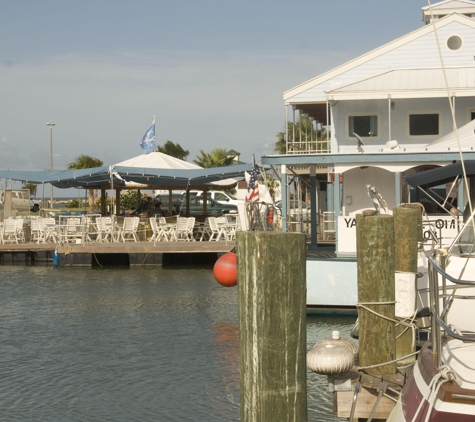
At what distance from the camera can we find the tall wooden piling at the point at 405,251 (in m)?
10.3

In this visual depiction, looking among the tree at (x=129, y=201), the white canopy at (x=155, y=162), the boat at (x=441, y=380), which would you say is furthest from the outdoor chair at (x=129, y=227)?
the tree at (x=129, y=201)

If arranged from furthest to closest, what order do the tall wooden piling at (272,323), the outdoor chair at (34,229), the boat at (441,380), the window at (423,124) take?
the outdoor chair at (34,229) < the window at (423,124) < the tall wooden piling at (272,323) < the boat at (441,380)

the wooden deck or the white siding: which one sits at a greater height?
the white siding

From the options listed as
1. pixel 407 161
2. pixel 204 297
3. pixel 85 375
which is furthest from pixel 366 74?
pixel 85 375

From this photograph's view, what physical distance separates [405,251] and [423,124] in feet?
50.1

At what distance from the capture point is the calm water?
36.8 feet

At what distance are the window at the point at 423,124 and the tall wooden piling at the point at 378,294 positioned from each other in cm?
1627

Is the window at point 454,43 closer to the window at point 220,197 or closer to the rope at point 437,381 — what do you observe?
the rope at point 437,381

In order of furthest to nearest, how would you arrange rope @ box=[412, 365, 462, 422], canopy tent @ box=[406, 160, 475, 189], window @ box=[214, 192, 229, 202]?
1. window @ box=[214, 192, 229, 202]
2. canopy tent @ box=[406, 160, 475, 189]
3. rope @ box=[412, 365, 462, 422]

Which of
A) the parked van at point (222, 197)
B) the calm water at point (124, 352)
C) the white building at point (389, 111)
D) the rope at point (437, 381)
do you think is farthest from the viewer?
the parked van at point (222, 197)

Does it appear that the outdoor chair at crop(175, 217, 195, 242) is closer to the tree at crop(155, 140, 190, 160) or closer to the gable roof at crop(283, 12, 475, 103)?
the gable roof at crop(283, 12, 475, 103)

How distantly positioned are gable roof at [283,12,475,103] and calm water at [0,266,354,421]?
8505 mm

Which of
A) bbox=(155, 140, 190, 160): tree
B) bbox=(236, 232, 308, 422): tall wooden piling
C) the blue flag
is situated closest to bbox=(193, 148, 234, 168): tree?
bbox=(155, 140, 190, 160): tree

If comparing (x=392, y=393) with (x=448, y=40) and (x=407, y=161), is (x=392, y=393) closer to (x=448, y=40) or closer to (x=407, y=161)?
(x=407, y=161)
